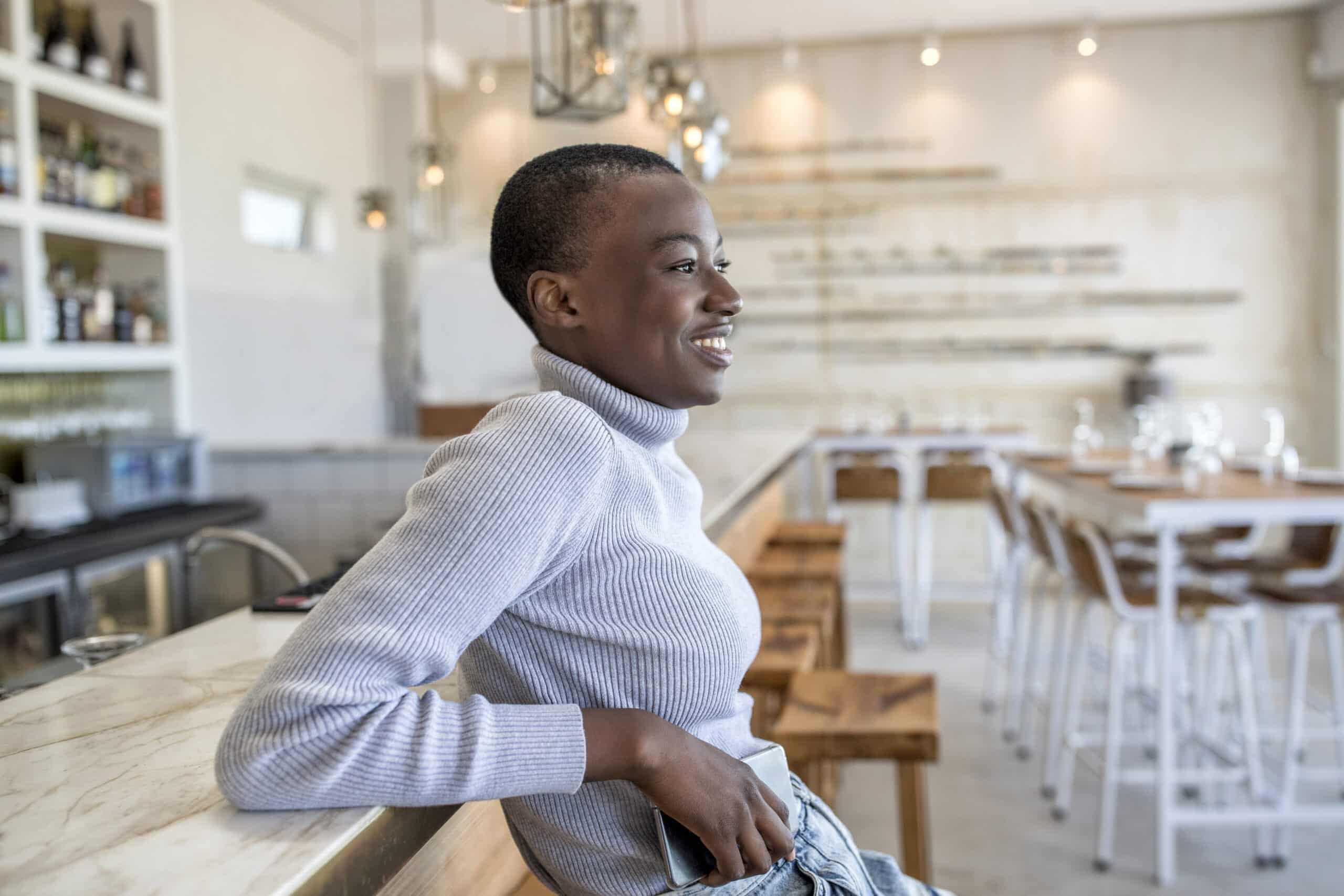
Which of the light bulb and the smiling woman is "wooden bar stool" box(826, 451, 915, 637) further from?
the smiling woman

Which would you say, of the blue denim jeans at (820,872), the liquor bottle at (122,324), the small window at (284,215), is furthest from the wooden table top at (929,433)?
the blue denim jeans at (820,872)

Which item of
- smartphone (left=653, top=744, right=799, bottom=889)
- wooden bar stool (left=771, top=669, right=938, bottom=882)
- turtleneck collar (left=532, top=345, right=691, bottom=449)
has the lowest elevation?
wooden bar stool (left=771, top=669, right=938, bottom=882)

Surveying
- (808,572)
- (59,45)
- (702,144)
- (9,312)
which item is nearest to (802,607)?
(808,572)

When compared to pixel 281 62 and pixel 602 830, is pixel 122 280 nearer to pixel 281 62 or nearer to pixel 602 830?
pixel 281 62

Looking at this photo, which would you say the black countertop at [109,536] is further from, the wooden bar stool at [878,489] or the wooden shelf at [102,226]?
the wooden bar stool at [878,489]

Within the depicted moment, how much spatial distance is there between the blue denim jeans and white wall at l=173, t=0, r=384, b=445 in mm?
3949

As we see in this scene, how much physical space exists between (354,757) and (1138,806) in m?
3.10

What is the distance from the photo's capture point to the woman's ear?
2.92ft

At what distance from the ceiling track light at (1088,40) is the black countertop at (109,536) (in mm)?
5400

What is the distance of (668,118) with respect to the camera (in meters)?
3.13

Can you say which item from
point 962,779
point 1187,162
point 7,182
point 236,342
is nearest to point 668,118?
point 7,182

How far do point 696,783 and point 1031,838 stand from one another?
2544 mm

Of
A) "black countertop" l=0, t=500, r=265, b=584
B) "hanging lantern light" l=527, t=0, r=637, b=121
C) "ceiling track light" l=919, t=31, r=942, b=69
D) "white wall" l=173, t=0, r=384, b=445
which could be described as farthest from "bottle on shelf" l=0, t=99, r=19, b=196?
"ceiling track light" l=919, t=31, r=942, b=69

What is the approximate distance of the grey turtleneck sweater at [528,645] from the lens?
0.71 m
